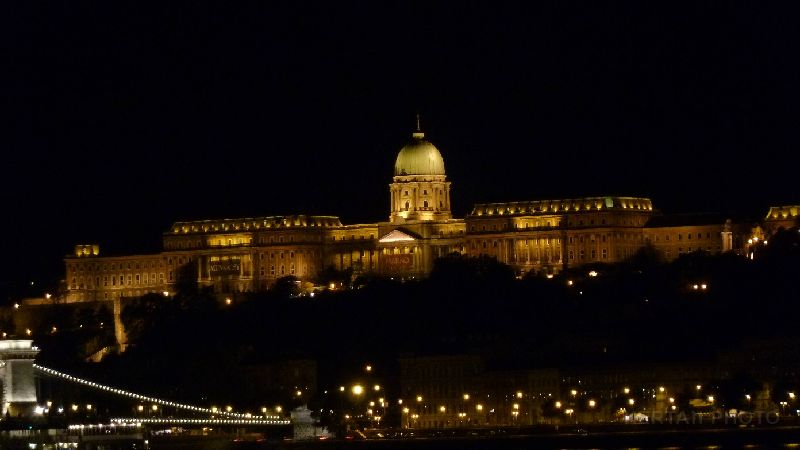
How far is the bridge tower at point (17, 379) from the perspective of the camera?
109m

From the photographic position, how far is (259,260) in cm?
18812

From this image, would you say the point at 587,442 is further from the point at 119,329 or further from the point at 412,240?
the point at 412,240

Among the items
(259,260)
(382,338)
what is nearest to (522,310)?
(382,338)

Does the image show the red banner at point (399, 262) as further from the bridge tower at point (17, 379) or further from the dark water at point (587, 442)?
the bridge tower at point (17, 379)

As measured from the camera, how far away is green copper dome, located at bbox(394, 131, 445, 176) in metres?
190

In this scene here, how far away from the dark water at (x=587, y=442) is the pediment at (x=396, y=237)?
6085 centimetres

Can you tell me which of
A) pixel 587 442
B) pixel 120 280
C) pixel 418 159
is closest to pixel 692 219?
pixel 418 159

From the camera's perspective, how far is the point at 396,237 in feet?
605

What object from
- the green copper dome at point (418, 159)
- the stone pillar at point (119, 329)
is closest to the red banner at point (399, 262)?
the green copper dome at point (418, 159)

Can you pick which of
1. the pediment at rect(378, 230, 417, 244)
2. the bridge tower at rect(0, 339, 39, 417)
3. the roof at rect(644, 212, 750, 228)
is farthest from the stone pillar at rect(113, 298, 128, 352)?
the bridge tower at rect(0, 339, 39, 417)

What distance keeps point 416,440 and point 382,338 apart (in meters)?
35.4

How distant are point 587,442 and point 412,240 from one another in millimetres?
66089

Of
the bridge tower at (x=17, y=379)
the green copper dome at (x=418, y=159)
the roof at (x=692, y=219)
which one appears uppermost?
the green copper dome at (x=418, y=159)

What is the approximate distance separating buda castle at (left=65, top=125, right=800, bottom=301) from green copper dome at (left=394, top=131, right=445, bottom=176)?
0.06 metres
